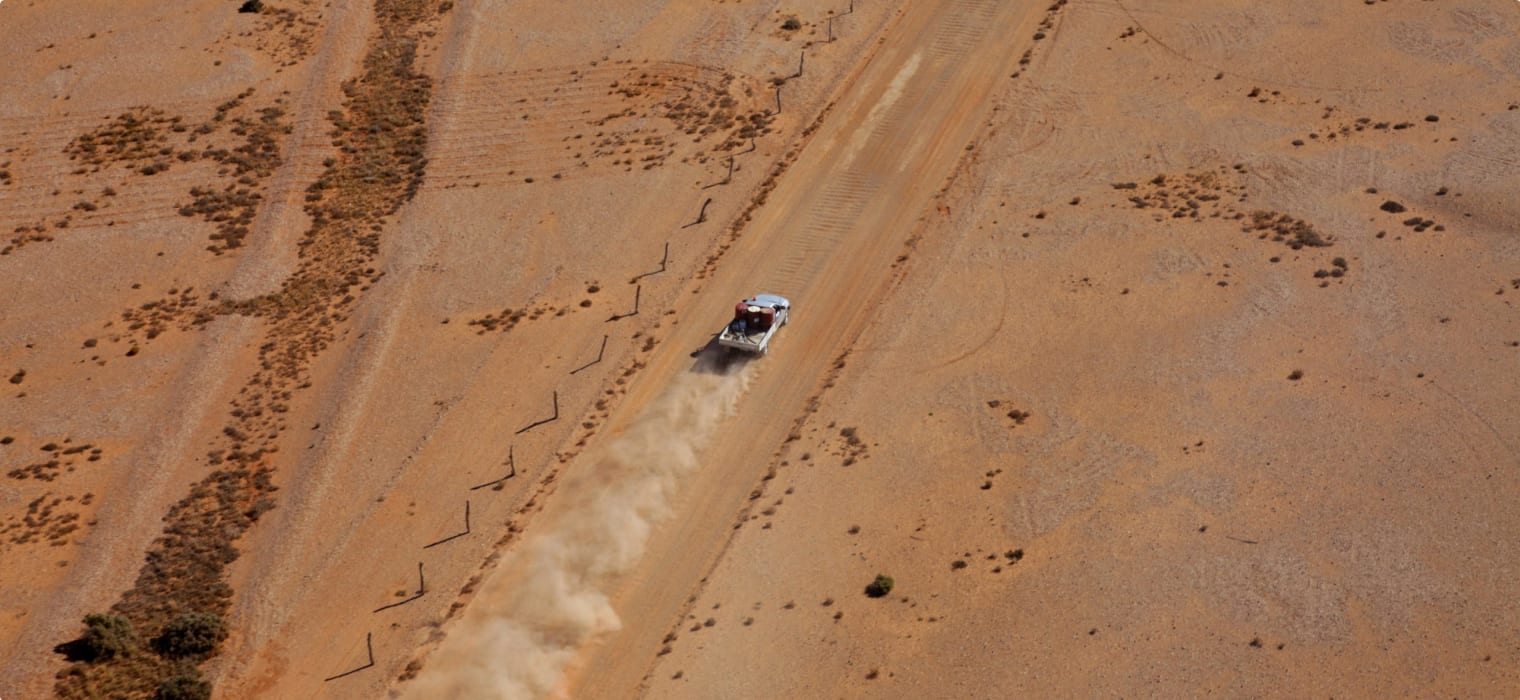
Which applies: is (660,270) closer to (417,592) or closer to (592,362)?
(592,362)

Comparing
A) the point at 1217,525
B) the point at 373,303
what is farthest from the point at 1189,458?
the point at 373,303

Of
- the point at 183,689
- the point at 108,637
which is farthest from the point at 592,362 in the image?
the point at 108,637

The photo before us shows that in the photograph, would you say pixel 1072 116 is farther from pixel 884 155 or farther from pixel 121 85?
pixel 121 85

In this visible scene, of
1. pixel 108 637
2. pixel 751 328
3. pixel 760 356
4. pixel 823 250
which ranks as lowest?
pixel 108 637

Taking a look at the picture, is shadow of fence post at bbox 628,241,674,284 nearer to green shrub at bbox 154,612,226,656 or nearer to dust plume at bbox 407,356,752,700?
dust plume at bbox 407,356,752,700

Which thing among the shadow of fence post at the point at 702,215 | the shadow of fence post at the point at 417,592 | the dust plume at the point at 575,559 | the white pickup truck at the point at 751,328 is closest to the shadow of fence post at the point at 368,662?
the shadow of fence post at the point at 417,592

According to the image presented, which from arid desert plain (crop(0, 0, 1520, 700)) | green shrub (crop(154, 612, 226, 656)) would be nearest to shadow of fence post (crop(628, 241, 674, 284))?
arid desert plain (crop(0, 0, 1520, 700))
